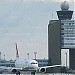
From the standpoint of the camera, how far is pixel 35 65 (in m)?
145

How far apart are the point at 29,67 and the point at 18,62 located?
455 inches

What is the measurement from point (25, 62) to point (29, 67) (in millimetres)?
8805

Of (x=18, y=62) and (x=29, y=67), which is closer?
(x=29, y=67)

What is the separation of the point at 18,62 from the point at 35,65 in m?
7.19

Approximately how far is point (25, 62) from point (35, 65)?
13.2 feet

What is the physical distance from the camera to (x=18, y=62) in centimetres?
14962

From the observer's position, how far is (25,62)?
147 metres

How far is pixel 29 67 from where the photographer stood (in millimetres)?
138750

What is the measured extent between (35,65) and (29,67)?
21.7ft
